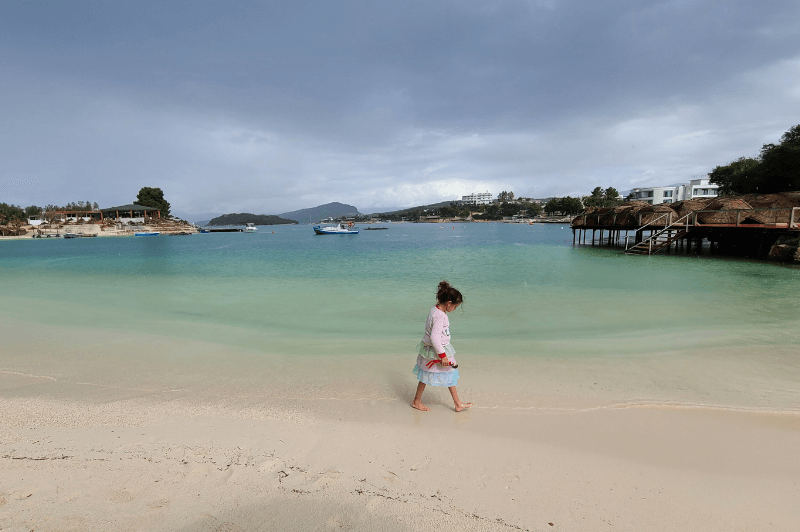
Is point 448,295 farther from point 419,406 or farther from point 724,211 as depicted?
point 724,211

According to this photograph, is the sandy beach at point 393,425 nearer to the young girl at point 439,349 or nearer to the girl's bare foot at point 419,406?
the girl's bare foot at point 419,406

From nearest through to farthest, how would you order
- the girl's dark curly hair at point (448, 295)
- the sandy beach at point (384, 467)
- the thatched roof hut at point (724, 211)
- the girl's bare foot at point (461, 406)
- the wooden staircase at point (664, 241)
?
1. the sandy beach at point (384, 467)
2. the girl's dark curly hair at point (448, 295)
3. the girl's bare foot at point (461, 406)
4. the thatched roof hut at point (724, 211)
5. the wooden staircase at point (664, 241)

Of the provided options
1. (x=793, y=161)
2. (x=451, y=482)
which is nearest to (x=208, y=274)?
(x=451, y=482)

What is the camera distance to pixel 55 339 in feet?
28.8

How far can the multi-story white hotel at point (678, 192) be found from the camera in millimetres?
100656

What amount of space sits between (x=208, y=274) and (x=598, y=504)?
23.9 m

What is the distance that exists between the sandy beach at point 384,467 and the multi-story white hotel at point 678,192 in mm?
114674

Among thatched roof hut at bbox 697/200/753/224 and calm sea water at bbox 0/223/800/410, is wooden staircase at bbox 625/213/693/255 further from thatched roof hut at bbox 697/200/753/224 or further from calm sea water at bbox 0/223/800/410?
calm sea water at bbox 0/223/800/410

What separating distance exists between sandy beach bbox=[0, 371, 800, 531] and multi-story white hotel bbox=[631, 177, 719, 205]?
11467cm

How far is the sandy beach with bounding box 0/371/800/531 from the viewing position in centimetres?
284

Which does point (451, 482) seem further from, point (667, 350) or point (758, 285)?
point (758, 285)

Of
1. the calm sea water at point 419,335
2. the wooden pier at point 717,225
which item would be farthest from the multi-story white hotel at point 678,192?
the calm sea water at point 419,335

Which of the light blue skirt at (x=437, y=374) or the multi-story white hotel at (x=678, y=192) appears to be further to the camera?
the multi-story white hotel at (x=678, y=192)

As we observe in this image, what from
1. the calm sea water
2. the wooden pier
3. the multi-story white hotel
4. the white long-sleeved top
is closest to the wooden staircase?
the wooden pier
